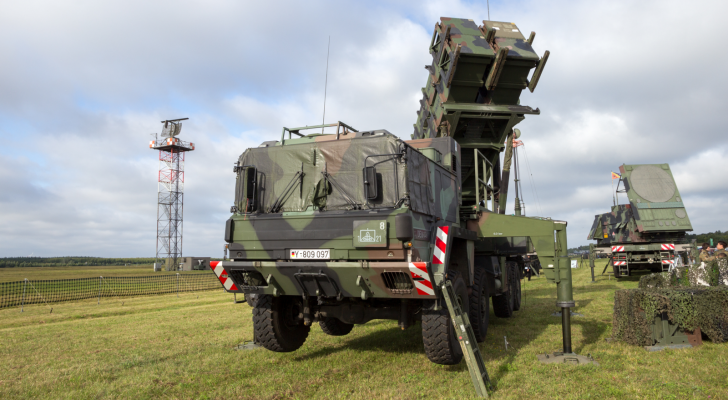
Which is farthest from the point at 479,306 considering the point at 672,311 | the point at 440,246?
the point at 672,311

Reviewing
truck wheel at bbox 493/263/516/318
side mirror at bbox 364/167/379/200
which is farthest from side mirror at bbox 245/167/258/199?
truck wheel at bbox 493/263/516/318

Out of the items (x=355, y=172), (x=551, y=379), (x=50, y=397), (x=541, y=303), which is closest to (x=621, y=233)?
(x=541, y=303)

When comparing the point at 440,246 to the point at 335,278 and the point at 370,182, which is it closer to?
the point at 370,182

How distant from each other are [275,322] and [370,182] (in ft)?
8.30

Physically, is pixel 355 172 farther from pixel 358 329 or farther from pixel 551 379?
pixel 358 329

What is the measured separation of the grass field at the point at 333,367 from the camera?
4.86 m

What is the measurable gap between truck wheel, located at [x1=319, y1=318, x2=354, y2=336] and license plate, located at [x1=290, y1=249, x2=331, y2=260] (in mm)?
2897

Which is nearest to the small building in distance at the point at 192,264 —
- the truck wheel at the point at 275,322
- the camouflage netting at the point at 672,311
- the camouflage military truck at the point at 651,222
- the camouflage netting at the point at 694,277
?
the camouflage military truck at the point at 651,222

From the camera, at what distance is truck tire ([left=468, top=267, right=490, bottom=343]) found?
23.3ft

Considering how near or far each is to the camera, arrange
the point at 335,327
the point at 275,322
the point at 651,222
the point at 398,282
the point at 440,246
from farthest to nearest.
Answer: the point at 651,222 < the point at 335,327 < the point at 275,322 < the point at 440,246 < the point at 398,282

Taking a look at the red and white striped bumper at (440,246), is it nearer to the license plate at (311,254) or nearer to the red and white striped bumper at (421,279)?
the red and white striped bumper at (421,279)

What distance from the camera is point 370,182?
5148 millimetres

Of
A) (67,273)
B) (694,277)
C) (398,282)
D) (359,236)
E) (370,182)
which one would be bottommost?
(67,273)

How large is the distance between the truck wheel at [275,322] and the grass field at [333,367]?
25 centimetres
